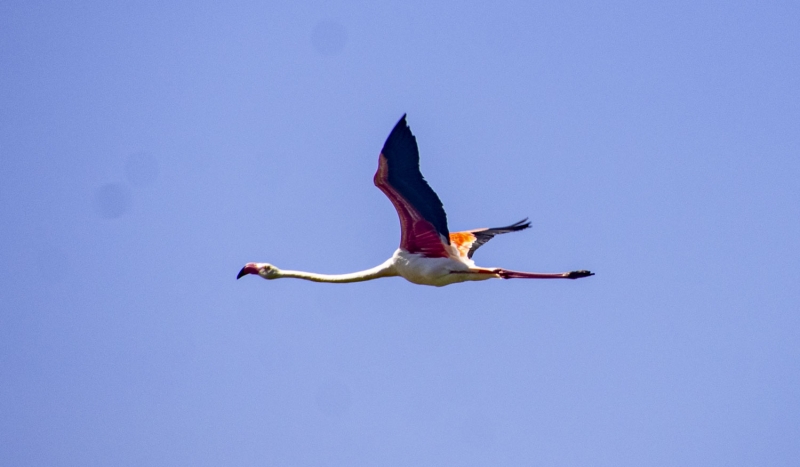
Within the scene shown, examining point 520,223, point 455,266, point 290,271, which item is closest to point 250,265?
point 290,271

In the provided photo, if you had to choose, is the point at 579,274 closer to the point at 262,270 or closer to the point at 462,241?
the point at 462,241

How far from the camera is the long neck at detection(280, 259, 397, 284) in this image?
65.7 ft

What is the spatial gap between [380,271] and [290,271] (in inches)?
74.8

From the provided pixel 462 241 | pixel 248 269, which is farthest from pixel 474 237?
pixel 248 269

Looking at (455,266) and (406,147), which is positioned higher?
(406,147)

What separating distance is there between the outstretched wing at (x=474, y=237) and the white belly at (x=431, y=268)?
3.19ft

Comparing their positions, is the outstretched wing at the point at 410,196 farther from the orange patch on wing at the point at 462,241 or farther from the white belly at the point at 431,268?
the orange patch on wing at the point at 462,241

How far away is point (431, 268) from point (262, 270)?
334 cm

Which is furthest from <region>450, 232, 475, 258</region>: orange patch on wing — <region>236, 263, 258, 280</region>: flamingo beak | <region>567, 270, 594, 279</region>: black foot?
<region>236, 263, 258, 280</region>: flamingo beak

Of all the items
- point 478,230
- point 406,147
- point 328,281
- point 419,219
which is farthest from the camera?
point 478,230

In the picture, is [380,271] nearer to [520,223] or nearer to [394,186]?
[394,186]

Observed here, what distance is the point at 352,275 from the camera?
2042cm

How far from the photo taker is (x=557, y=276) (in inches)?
752

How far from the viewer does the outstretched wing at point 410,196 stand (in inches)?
705
